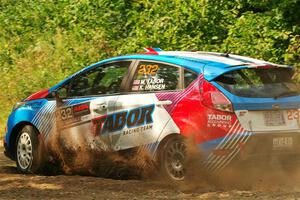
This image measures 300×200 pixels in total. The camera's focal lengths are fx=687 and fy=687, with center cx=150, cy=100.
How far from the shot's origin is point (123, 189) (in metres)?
7.64

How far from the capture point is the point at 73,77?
9102 mm

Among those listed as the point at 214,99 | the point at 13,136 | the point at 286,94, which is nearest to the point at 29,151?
the point at 13,136

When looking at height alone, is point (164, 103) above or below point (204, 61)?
below

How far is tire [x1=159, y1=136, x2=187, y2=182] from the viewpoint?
7.66 m

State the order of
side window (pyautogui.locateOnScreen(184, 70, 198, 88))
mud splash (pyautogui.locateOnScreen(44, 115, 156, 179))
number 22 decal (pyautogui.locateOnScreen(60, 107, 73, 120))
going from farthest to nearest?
number 22 decal (pyautogui.locateOnScreen(60, 107, 73, 120)), mud splash (pyautogui.locateOnScreen(44, 115, 156, 179)), side window (pyautogui.locateOnScreen(184, 70, 198, 88))

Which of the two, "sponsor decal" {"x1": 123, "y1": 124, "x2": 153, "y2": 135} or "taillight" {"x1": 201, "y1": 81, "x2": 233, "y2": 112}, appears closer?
"taillight" {"x1": 201, "y1": 81, "x2": 233, "y2": 112}

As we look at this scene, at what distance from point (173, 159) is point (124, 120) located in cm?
88

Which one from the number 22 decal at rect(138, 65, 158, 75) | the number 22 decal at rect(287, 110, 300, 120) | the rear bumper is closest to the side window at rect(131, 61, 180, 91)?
the number 22 decal at rect(138, 65, 158, 75)

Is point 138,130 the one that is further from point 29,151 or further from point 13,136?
point 13,136

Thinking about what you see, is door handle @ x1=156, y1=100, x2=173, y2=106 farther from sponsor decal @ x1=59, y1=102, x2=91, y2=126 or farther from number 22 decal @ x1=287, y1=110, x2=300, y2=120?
number 22 decal @ x1=287, y1=110, x2=300, y2=120

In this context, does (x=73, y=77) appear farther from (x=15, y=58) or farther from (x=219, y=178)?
(x=15, y=58)

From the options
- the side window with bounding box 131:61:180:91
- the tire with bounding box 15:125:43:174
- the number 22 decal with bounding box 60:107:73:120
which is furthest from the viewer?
the tire with bounding box 15:125:43:174

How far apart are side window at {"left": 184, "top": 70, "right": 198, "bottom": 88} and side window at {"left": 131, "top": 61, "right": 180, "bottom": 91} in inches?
4.3

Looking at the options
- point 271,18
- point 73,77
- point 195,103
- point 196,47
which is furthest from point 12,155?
point 271,18
